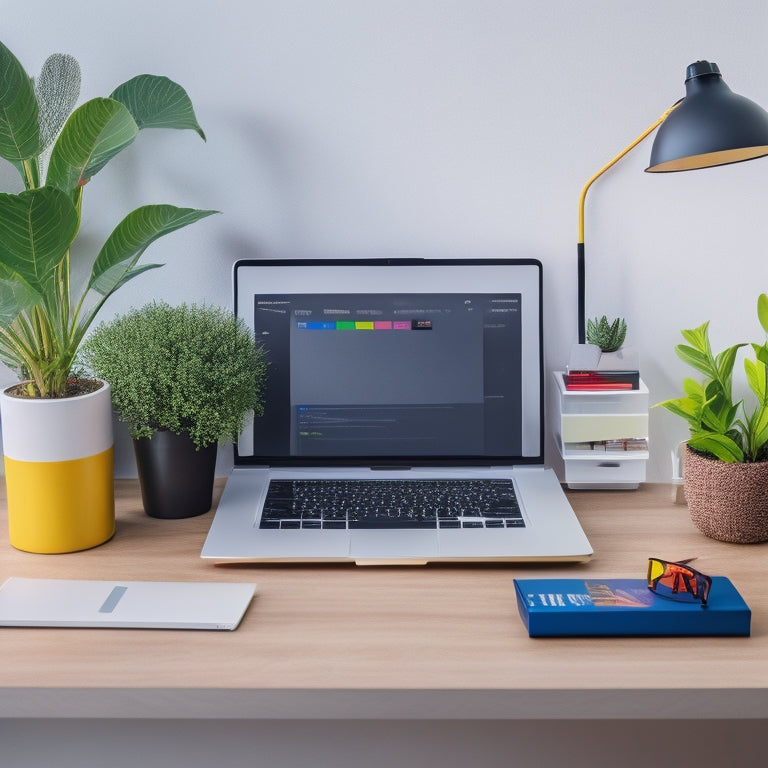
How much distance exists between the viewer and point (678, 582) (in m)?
0.87

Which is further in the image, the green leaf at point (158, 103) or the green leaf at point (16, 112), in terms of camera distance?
the green leaf at point (158, 103)

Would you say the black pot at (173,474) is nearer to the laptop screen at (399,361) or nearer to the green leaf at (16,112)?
the laptop screen at (399,361)

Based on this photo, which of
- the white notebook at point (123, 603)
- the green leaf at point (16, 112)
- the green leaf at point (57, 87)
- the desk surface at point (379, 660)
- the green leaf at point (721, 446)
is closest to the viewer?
the desk surface at point (379, 660)

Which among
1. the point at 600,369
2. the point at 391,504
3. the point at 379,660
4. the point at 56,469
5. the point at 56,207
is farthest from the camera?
the point at 600,369

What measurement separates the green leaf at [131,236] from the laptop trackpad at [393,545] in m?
0.44

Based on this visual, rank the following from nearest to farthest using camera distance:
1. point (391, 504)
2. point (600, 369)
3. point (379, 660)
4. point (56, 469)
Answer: point (379, 660), point (56, 469), point (391, 504), point (600, 369)

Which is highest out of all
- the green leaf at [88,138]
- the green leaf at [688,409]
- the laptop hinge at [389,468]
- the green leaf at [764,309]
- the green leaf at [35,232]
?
the green leaf at [88,138]

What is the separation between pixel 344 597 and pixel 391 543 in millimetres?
114

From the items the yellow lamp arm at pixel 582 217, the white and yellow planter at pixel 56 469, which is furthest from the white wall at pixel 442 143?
the white and yellow planter at pixel 56 469

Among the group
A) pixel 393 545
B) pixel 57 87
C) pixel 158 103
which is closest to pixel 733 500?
pixel 393 545

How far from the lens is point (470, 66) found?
126 centimetres

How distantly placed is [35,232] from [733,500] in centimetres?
87

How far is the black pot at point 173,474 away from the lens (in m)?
1.13

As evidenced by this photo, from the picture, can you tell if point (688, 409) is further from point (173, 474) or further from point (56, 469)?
point (56, 469)
